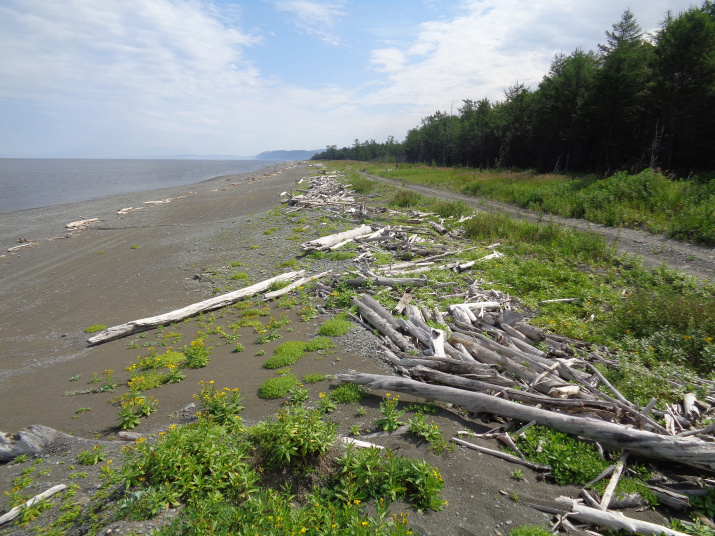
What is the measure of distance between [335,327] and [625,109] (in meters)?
40.6

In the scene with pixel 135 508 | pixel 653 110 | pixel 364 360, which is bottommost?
pixel 364 360

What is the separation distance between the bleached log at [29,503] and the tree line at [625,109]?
1303 inches

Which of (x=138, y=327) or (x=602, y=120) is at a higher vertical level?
(x=602, y=120)

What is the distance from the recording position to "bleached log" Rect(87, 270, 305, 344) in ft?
31.8

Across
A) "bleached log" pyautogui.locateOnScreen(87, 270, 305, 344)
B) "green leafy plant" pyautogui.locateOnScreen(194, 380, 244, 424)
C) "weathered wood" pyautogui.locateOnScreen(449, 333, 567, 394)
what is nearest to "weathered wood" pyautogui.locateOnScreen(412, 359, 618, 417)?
"weathered wood" pyautogui.locateOnScreen(449, 333, 567, 394)

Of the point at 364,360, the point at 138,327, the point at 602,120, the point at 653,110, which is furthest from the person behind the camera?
the point at 602,120

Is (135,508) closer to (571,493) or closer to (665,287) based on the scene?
(571,493)

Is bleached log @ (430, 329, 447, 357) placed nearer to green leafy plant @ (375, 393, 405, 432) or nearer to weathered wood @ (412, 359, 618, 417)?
weathered wood @ (412, 359, 618, 417)

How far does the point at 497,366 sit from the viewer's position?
6.87m

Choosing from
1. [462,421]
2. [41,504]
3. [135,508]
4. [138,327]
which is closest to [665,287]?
[462,421]

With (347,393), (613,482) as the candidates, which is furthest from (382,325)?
(613,482)

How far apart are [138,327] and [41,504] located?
21.5 ft

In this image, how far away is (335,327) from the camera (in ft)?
31.1

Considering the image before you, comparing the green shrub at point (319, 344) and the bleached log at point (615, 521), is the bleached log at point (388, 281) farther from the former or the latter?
the bleached log at point (615, 521)
